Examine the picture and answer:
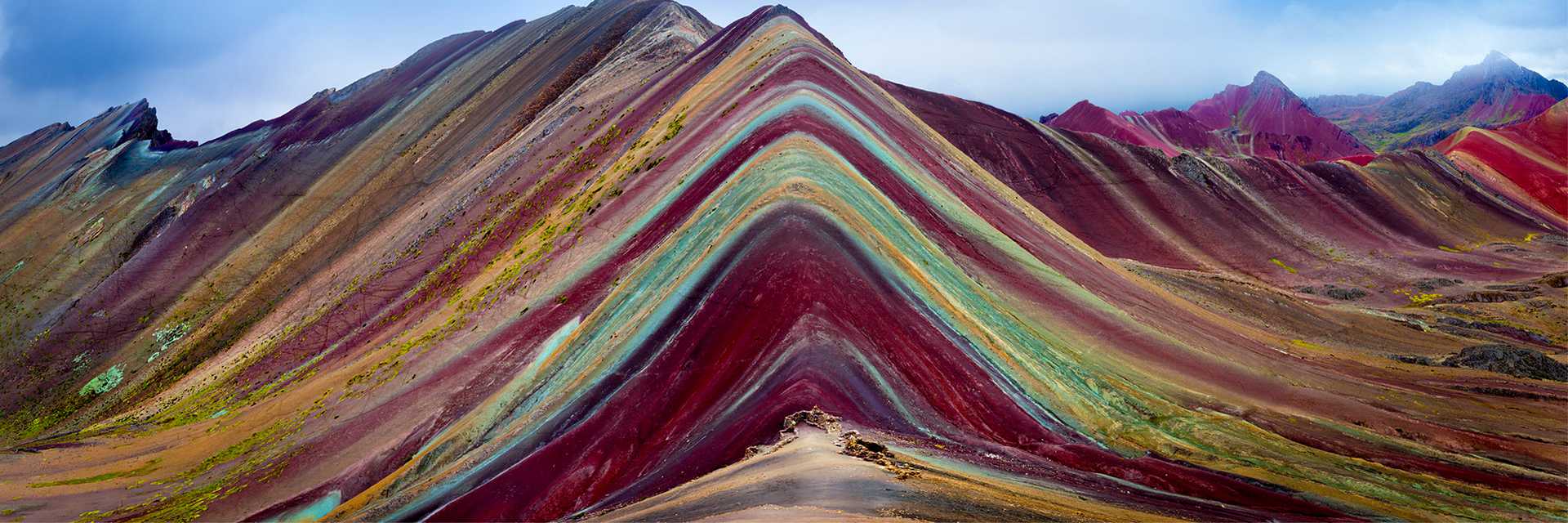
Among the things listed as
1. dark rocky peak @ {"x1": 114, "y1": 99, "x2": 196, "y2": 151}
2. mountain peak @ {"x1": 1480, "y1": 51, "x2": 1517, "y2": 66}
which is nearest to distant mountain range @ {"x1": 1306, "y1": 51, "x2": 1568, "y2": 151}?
mountain peak @ {"x1": 1480, "y1": 51, "x2": 1517, "y2": 66}

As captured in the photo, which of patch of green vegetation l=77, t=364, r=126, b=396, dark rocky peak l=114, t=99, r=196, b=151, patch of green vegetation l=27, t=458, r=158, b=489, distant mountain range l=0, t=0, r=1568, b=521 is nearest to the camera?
distant mountain range l=0, t=0, r=1568, b=521

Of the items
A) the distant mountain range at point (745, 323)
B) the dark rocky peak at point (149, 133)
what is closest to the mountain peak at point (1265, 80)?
the distant mountain range at point (745, 323)

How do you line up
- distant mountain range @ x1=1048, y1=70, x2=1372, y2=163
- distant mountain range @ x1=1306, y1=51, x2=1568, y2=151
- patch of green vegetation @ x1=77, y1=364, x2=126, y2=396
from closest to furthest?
patch of green vegetation @ x1=77, y1=364, x2=126, y2=396, distant mountain range @ x1=1048, y1=70, x2=1372, y2=163, distant mountain range @ x1=1306, y1=51, x2=1568, y2=151

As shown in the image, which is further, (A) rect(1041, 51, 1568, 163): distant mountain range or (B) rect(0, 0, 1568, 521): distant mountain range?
(A) rect(1041, 51, 1568, 163): distant mountain range

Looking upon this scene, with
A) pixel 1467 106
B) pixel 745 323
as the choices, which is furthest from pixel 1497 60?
pixel 745 323

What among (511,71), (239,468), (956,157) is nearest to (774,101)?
(956,157)

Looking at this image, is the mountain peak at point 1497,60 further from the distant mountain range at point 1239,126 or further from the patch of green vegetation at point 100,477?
the patch of green vegetation at point 100,477

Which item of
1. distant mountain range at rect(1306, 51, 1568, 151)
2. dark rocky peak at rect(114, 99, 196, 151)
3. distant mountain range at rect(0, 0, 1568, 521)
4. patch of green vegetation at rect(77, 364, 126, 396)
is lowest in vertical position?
patch of green vegetation at rect(77, 364, 126, 396)

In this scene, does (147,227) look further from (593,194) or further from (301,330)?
(593,194)

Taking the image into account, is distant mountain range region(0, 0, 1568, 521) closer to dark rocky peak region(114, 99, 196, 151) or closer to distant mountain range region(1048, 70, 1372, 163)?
dark rocky peak region(114, 99, 196, 151)
